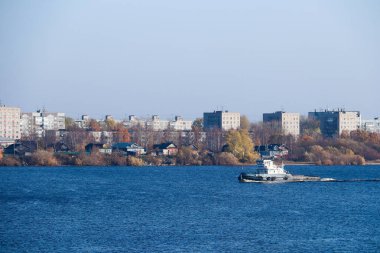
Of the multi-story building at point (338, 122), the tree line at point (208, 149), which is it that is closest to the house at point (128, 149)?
the tree line at point (208, 149)

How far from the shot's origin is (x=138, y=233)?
36.1 meters

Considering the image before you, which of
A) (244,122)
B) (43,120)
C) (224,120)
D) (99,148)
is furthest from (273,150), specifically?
(43,120)

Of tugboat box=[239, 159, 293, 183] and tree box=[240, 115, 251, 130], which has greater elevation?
tree box=[240, 115, 251, 130]

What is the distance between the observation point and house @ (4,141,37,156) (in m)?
106

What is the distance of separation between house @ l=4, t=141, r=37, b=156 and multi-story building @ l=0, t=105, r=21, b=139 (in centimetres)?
4385

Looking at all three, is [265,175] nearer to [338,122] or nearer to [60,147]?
[60,147]

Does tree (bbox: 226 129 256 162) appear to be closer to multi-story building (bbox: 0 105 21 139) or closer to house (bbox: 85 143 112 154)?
house (bbox: 85 143 112 154)

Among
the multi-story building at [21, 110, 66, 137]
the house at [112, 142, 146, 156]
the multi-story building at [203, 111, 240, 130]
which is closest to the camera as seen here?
the house at [112, 142, 146, 156]

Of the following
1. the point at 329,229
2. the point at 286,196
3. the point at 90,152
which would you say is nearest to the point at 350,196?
the point at 286,196

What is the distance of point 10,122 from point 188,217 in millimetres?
118773

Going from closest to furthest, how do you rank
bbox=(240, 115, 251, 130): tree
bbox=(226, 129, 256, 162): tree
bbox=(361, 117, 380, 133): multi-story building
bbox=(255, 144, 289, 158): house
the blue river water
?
the blue river water, bbox=(226, 129, 256, 162): tree, bbox=(255, 144, 289, 158): house, bbox=(240, 115, 251, 130): tree, bbox=(361, 117, 380, 133): multi-story building

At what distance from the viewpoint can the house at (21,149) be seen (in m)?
106

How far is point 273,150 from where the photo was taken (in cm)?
11281

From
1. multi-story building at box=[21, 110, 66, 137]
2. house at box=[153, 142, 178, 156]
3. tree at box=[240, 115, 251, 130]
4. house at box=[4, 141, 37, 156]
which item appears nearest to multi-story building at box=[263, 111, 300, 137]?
tree at box=[240, 115, 251, 130]
